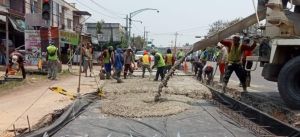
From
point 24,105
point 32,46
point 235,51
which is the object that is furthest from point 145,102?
point 32,46

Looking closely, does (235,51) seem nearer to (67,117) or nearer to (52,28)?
(67,117)

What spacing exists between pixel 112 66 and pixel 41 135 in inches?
588

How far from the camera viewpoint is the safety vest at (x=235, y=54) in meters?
13.7

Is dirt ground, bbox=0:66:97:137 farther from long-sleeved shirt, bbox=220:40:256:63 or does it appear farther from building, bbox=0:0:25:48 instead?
building, bbox=0:0:25:48

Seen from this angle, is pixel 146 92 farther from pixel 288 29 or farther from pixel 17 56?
pixel 17 56

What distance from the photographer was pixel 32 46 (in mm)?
25047

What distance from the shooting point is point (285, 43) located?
10.8m

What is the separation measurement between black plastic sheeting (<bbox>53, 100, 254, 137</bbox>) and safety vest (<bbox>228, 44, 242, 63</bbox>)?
420 centimetres

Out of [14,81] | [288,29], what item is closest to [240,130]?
[288,29]

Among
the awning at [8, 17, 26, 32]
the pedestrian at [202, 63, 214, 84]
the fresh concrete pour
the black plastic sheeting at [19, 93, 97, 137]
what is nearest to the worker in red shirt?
the fresh concrete pour

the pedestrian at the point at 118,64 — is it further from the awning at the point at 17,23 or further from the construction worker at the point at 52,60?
the awning at the point at 17,23

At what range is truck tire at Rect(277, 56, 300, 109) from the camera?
10633mm

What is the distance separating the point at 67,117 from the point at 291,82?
17.1 ft

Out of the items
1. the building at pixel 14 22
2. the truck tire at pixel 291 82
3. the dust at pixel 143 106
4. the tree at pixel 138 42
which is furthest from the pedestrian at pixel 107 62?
the tree at pixel 138 42
